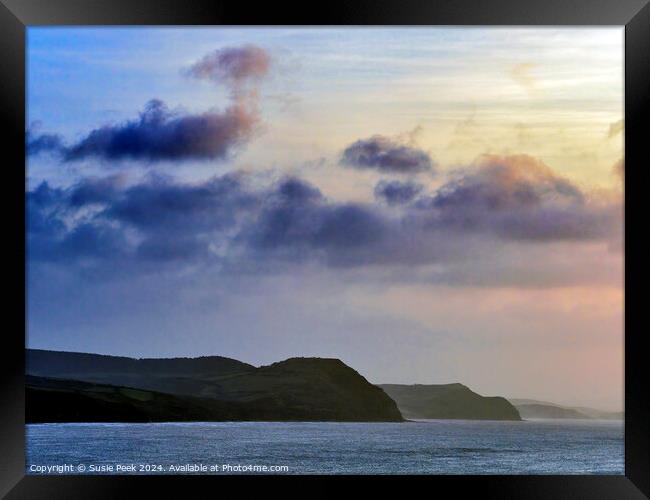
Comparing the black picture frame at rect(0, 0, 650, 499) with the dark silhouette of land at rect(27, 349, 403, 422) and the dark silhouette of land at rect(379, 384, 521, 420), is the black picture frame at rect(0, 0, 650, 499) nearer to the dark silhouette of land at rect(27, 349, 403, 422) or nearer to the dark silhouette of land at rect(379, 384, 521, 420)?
the dark silhouette of land at rect(27, 349, 403, 422)

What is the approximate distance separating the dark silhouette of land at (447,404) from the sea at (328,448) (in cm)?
99

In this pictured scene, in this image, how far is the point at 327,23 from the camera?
5527 mm

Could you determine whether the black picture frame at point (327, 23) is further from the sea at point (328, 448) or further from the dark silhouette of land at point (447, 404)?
the dark silhouette of land at point (447, 404)

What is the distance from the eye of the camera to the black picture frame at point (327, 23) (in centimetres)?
534

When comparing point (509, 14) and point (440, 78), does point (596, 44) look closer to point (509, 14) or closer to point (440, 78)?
point (440, 78)

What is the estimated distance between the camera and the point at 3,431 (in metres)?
5.27

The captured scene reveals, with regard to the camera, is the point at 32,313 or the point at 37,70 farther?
the point at 37,70

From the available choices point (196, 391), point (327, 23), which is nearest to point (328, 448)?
point (196, 391)

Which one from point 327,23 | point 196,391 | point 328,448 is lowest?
point 328,448

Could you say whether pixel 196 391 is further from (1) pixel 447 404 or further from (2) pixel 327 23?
(2) pixel 327 23

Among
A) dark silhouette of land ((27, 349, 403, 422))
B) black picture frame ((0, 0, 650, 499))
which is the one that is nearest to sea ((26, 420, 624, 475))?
dark silhouette of land ((27, 349, 403, 422))

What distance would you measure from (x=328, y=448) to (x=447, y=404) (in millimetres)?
7930

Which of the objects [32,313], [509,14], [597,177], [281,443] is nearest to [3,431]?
[509,14]

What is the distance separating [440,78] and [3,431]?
120ft
